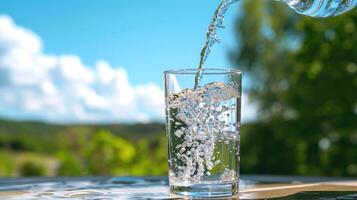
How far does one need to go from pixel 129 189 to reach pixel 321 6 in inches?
28.0

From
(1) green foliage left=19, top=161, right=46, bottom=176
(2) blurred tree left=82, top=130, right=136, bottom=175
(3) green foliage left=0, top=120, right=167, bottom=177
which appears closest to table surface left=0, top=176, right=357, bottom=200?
(2) blurred tree left=82, top=130, right=136, bottom=175

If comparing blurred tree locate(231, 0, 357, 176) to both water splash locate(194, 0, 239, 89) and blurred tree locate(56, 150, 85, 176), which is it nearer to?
blurred tree locate(56, 150, 85, 176)

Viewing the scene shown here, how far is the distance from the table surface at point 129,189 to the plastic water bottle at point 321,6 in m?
0.47

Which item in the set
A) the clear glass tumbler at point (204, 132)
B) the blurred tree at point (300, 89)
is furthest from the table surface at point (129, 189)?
the blurred tree at point (300, 89)

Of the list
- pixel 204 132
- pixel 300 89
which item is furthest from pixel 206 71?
pixel 300 89

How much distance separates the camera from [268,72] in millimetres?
17547

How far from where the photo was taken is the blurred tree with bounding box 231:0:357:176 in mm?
10344

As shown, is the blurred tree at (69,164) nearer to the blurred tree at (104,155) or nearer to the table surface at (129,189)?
the blurred tree at (104,155)

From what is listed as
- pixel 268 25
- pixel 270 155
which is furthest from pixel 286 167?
pixel 268 25

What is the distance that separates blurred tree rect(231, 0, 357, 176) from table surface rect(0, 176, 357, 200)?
7273mm

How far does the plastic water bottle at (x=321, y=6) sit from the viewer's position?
5.39 feet

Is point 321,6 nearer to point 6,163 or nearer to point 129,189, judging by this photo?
point 129,189

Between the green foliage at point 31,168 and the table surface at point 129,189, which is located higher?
the table surface at point 129,189

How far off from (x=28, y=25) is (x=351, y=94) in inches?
278
